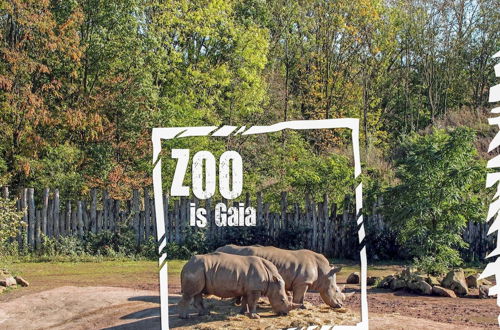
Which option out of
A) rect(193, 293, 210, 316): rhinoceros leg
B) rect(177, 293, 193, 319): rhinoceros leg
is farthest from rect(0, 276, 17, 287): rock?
rect(193, 293, 210, 316): rhinoceros leg

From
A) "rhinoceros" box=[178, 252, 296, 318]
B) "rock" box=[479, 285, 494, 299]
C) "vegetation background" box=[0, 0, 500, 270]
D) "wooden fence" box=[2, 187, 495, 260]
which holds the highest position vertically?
"vegetation background" box=[0, 0, 500, 270]

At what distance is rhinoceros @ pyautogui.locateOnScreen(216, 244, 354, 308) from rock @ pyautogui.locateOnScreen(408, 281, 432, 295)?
3.99m

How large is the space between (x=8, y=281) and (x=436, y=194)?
10.2m

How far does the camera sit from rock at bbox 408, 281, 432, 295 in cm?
1653

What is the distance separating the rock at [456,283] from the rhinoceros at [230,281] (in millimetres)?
5852

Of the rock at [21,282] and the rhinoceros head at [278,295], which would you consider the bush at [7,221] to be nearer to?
the rock at [21,282]

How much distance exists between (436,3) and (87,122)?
20.7 meters

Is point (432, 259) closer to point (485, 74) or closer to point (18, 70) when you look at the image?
point (18, 70)

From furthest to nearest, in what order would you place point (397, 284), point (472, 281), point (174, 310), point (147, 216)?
point (147, 216) → point (472, 281) → point (397, 284) → point (174, 310)

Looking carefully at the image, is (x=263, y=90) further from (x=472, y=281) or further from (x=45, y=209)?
(x=472, y=281)

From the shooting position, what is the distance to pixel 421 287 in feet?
54.4

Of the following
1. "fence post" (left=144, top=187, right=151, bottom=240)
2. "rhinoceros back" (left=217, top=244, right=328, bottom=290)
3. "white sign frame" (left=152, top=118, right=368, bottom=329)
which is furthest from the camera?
"fence post" (left=144, top=187, right=151, bottom=240)

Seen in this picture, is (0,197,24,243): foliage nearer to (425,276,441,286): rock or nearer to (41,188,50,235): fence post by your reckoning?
(41,188,50,235): fence post

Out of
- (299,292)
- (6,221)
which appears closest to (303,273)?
(299,292)
